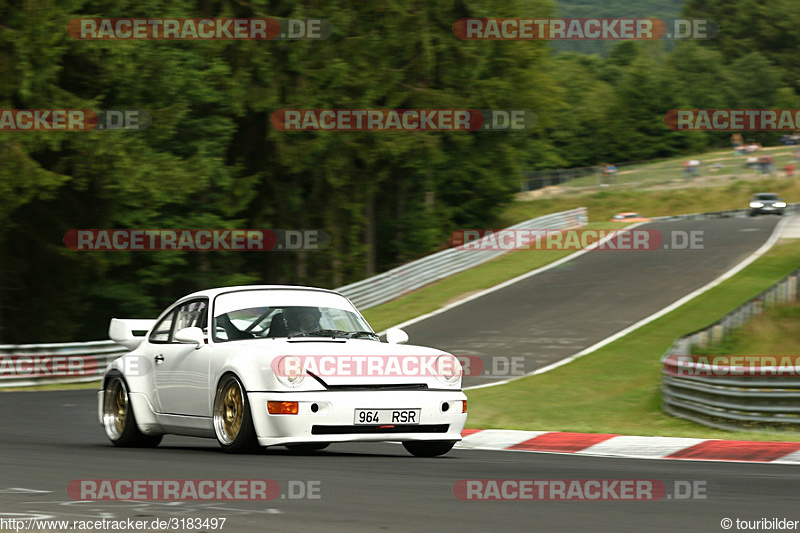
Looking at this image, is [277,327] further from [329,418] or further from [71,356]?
[71,356]

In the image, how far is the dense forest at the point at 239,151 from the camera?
3195cm

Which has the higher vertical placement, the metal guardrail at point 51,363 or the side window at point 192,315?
the side window at point 192,315

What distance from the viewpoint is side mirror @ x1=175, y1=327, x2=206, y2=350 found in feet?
34.8

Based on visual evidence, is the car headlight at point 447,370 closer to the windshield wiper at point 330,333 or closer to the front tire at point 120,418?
the windshield wiper at point 330,333

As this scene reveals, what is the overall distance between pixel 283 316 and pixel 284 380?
3.78 feet

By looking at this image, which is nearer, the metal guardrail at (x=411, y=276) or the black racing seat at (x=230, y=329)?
the black racing seat at (x=230, y=329)

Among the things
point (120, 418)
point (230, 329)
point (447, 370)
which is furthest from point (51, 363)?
point (447, 370)

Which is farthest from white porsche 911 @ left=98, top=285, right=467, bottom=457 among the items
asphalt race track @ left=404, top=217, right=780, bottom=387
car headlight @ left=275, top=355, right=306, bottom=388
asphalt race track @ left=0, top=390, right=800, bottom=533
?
asphalt race track @ left=404, top=217, right=780, bottom=387

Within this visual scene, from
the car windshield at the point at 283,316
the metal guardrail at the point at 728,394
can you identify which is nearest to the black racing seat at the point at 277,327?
the car windshield at the point at 283,316

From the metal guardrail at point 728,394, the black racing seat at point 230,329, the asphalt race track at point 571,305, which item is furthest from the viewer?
the asphalt race track at point 571,305

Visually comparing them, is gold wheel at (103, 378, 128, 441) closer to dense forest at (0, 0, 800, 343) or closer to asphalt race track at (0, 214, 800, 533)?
asphalt race track at (0, 214, 800, 533)

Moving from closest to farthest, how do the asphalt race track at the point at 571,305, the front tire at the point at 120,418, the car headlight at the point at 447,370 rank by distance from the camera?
the car headlight at the point at 447,370 → the front tire at the point at 120,418 → the asphalt race track at the point at 571,305

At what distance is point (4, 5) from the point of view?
100 ft

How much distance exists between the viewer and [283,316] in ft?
35.1
